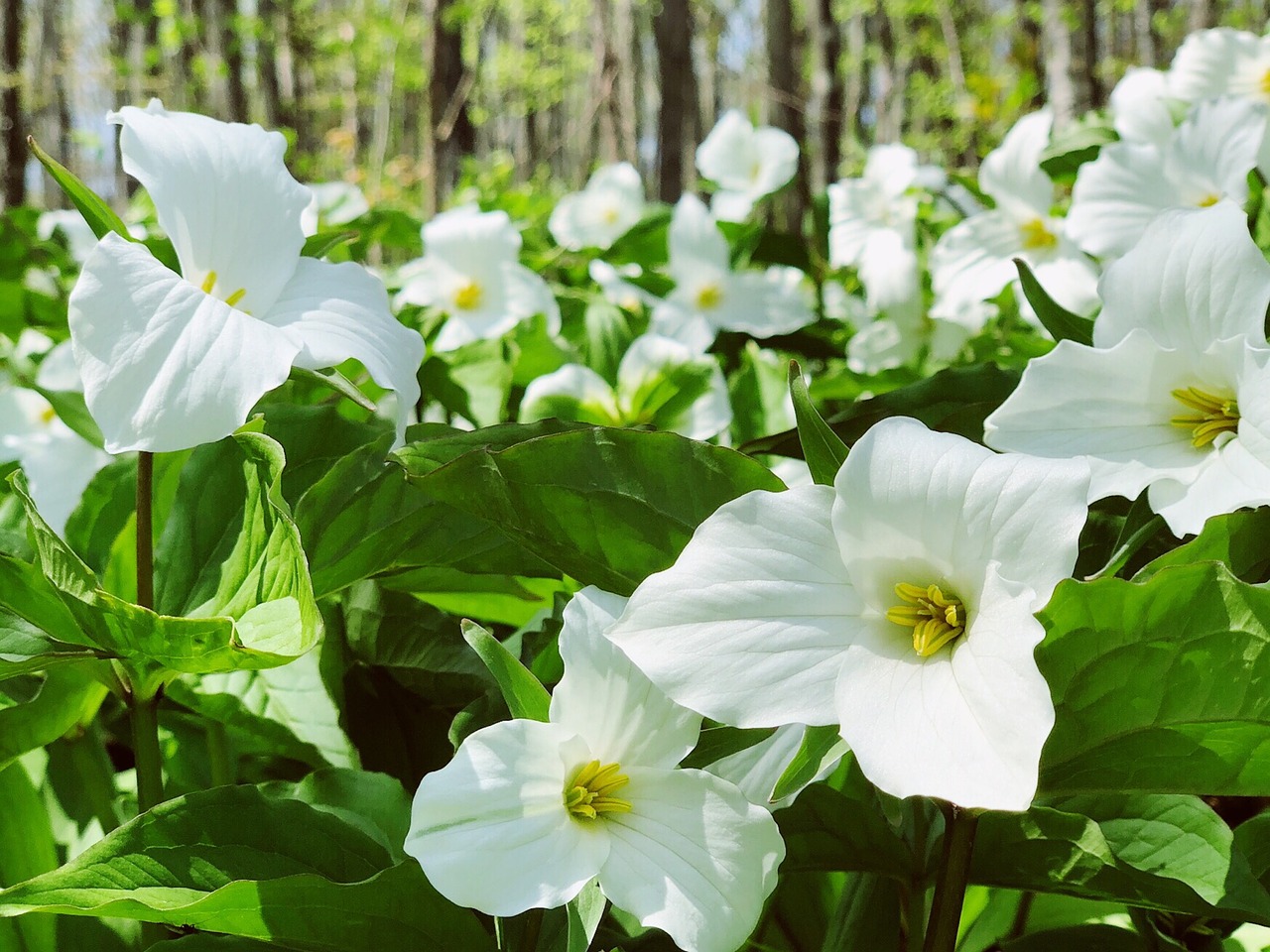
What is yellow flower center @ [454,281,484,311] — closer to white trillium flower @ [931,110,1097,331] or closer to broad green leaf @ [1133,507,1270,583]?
white trillium flower @ [931,110,1097,331]

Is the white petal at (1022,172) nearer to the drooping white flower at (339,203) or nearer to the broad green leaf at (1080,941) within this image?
the broad green leaf at (1080,941)

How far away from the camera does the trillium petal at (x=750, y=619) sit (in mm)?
528

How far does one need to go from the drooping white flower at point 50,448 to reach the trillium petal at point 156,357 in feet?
1.55

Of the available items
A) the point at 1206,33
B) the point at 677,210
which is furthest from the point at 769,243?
the point at 1206,33

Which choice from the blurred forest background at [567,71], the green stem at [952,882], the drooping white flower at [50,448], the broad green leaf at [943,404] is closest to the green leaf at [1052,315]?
the broad green leaf at [943,404]

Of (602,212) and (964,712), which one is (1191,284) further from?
(602,212)

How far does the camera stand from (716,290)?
1812 mm

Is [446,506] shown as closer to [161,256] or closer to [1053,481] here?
[161,256]

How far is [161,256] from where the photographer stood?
738 mm

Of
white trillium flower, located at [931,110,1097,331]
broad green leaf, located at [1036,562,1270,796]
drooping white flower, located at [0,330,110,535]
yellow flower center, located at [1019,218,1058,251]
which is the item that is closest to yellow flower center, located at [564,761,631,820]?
broad green leaf, located at [1036,562,1270,796]

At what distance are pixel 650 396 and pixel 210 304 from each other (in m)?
0.69

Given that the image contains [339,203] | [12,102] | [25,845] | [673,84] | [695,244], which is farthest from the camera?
[12,102]

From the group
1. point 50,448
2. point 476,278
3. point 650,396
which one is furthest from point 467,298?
point 50,448

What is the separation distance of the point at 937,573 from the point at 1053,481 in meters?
0.09
